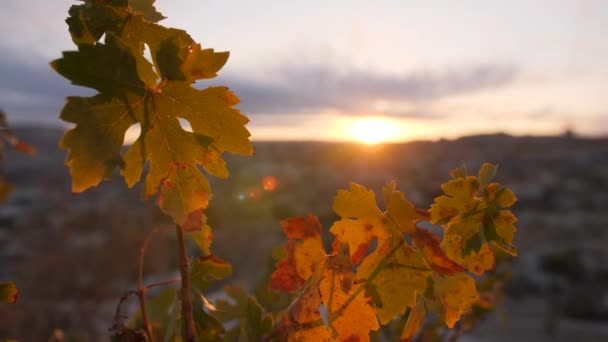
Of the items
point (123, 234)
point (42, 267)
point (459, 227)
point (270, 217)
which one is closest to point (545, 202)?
point (270, 217)

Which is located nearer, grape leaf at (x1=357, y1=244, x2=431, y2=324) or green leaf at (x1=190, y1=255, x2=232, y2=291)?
grape leaf at (x1=357, y1=244, x2=431, y2=324)

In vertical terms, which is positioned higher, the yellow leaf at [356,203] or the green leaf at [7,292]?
the yellow leaf at [356,203]

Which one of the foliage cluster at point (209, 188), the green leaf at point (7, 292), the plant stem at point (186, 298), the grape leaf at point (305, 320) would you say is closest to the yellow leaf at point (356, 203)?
the foliage cluster at point (209, 188)

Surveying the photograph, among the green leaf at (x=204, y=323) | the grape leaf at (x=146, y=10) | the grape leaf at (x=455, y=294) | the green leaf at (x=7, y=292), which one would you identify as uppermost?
the grape leaf at (x=146, y=10)

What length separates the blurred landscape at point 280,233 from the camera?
7.29 meters

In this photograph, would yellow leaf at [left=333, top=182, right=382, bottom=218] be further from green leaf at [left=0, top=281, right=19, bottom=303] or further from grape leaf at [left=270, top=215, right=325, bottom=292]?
green leaf at [left=0, top=281, right=19, bottom=303]

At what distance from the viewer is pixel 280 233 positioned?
12672 millimetres

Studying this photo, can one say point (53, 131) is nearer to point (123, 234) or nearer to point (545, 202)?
point (123, 234)

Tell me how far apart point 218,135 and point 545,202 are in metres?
18.2

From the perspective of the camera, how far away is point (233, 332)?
760 millimetres

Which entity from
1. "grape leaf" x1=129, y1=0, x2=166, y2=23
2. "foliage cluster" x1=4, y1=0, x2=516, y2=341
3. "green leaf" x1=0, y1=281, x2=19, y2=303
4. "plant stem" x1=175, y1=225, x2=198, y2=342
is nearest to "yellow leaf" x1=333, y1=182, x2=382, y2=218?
"foliage cluster" x1=4, y1=0, x2=516, y2=341

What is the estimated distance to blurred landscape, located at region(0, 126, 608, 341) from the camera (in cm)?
729

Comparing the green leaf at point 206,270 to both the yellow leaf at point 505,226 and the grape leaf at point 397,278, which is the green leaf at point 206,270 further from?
the yellow leaf at point 505,226

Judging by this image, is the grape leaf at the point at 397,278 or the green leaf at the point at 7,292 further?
the green leaf at the point at 7,292
